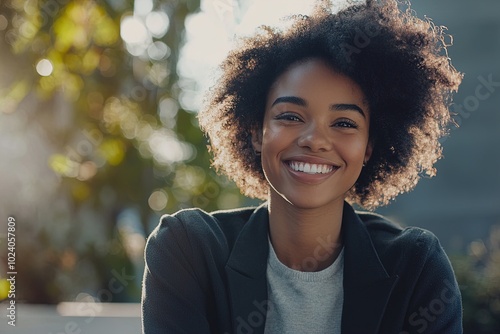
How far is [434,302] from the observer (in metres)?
2.44

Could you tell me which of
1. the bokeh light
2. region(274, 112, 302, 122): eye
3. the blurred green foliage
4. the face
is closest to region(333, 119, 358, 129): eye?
the face

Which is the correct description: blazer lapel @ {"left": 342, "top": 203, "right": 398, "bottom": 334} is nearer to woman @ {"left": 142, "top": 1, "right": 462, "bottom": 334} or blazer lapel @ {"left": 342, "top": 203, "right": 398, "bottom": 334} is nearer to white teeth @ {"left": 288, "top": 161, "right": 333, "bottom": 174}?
woman @ {"left": 142, "top": 1, "right": 462, "bottom": 334}

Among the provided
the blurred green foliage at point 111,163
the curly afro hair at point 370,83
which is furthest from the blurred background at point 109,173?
the curly afro hair at point 370,83

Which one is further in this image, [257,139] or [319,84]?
[257,139]

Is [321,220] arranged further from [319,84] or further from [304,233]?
[319,84]

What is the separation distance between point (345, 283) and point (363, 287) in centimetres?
7

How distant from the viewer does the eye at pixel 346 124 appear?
2420mm

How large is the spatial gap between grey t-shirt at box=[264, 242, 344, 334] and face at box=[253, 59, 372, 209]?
0.25 metres

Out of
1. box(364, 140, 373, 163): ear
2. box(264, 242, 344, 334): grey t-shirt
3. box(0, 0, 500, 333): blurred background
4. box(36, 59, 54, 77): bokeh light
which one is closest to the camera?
box(264, 242, 344, 334): grey t-shirt

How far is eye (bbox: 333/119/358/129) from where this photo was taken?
2420 millimetres

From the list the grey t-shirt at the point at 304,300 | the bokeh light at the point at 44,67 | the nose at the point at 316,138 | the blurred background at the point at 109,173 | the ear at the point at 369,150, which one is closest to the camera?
the nose at the point at 316,138

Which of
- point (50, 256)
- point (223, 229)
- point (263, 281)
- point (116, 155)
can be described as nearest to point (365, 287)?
point (263, 281)

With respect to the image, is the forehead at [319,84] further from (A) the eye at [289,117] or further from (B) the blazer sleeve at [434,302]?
(B) the blazer sleeve at [434,302]

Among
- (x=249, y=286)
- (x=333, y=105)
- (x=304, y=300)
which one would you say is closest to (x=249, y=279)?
(x=249, y=286)
